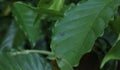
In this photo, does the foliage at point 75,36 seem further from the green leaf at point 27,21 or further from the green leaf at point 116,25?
the green leaf at point 27,21

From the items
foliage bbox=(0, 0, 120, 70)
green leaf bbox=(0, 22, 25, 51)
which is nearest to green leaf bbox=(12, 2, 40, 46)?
green leaf bbox=(0, 22, 25, 51)

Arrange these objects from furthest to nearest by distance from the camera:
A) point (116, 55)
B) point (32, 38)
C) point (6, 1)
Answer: point (6, 1)
point (32, 38)
point (116, 55)

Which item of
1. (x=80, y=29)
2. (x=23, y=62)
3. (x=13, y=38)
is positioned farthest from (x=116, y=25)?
(x=13, y=38)

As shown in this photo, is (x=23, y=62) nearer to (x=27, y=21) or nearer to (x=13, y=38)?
(x=27, y=21)

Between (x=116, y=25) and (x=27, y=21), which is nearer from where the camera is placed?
(x=116, y=25)

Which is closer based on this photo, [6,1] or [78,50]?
[78,50]

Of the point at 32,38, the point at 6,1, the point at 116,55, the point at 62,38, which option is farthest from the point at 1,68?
the point at 6,1

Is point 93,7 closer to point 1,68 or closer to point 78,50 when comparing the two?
point 78,50
